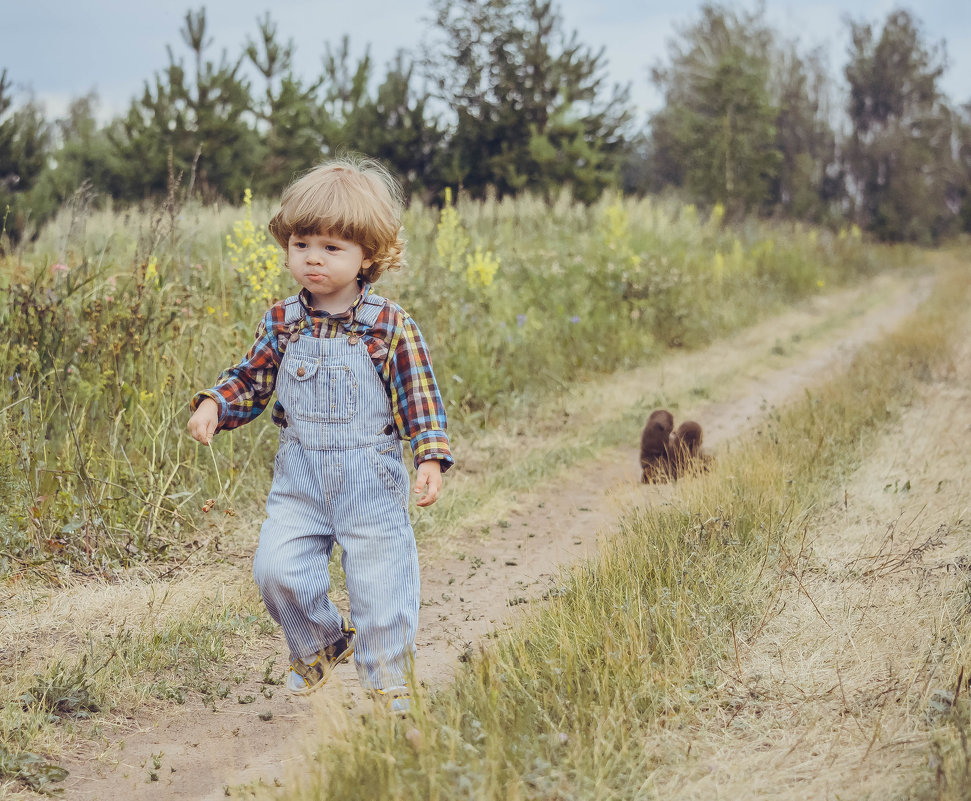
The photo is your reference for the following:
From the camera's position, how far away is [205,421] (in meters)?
2.56

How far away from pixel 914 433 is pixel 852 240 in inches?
726

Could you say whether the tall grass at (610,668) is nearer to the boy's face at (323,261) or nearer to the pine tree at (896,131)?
the boy's face at (323,261)

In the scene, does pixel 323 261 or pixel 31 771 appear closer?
pixel 31 771

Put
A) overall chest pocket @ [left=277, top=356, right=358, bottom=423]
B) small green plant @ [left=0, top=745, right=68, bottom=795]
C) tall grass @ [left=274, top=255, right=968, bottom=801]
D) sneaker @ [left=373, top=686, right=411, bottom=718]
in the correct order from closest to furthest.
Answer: tall grass @ [left=274, top=255, right=968, bottom=801]
small green plant @ [left=0, top=745, right=68, bottom=795]
sneaker @ [left=373, top=686, right=411, bottom=718]
overall chest pocket @ [left=277, top=356, right=358, bottom=423]

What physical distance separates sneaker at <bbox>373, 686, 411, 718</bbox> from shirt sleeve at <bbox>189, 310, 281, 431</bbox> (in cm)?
91

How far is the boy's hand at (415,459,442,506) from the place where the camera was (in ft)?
8.25

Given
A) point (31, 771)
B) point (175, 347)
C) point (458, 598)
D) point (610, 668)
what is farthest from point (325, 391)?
point (175, 347)

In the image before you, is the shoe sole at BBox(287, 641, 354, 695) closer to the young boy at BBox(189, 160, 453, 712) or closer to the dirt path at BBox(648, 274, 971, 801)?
the young boy at BBox(189, 160, 453, 712)

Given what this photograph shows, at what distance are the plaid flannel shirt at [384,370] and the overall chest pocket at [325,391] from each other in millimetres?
103

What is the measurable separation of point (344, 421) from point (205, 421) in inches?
15.8

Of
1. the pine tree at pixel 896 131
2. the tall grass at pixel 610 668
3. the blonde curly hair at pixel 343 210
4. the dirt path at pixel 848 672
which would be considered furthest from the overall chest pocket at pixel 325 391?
the pine tree at pixel 896 131

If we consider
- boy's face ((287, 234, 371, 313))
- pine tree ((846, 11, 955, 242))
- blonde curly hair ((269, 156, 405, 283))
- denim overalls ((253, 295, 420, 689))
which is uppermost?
pine tree ((846, 11, 955, 242))

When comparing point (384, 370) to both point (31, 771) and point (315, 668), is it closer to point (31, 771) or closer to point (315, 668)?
point (315, 668)

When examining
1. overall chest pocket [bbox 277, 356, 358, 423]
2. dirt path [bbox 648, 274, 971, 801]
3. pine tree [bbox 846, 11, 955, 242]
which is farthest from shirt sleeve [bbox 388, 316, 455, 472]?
pine tree [bbox 846, 11, 955, 242]
